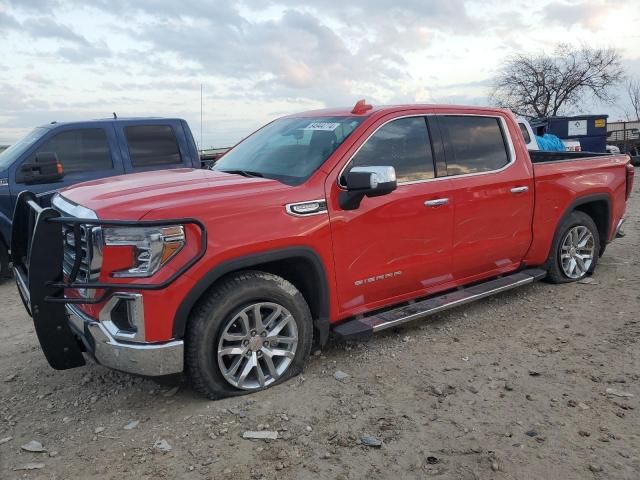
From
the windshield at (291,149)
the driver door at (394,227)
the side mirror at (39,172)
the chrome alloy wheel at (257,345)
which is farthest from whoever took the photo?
the side mirror at (39,172)

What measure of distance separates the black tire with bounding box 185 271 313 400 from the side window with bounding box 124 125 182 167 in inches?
171

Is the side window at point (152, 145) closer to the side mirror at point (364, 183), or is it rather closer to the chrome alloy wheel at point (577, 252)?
→ the side mirror at point (364, 183)

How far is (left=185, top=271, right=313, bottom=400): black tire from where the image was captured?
3381 millimetres

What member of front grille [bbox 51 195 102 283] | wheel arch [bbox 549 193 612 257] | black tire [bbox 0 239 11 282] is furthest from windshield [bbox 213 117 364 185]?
black tire [bbox 0 239 11 282]

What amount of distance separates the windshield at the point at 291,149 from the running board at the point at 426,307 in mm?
1096

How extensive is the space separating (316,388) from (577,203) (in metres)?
3.54

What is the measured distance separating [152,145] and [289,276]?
4.27 metres

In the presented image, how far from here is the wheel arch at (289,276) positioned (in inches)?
130

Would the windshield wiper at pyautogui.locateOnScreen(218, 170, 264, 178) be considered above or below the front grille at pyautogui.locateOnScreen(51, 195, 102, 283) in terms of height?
above

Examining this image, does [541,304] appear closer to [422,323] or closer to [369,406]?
[422,323]

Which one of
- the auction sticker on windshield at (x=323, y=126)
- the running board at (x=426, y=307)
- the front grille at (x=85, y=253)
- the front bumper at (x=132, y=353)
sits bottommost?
the running board at (x=426, y=307)

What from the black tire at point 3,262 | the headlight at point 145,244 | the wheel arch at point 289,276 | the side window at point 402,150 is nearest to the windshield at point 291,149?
the side window at point 402,150

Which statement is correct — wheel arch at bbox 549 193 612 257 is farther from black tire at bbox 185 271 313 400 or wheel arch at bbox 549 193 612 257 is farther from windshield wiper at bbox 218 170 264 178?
black tire at bbox 185 271 313 400

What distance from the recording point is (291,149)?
4383mm
